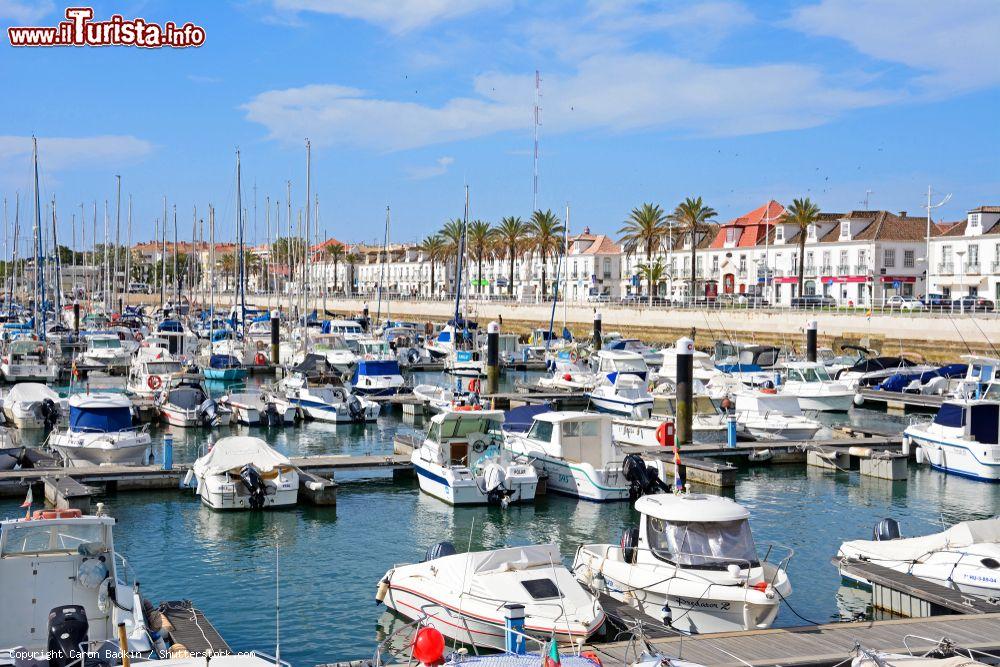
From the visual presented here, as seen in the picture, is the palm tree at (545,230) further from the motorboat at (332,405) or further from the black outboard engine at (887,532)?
the black outboard engine at (887,532)

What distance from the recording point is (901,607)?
62.6 ft

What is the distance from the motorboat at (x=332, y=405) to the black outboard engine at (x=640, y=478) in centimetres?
1831

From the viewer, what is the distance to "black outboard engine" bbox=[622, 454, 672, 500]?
28.5m

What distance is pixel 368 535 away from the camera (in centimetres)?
2600

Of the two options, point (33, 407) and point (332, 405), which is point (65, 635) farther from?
point (332, 405)

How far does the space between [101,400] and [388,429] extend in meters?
13.2

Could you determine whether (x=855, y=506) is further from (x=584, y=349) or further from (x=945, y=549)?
(x=584, y=349)

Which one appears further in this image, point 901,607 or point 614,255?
point 614,255

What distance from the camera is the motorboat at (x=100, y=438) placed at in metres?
32.2

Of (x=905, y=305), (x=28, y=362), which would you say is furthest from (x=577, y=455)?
(x=905, y=305)

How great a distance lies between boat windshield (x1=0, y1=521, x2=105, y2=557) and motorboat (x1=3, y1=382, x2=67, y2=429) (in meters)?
29.0

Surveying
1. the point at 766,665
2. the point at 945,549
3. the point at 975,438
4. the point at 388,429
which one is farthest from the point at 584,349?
the point at 766,665

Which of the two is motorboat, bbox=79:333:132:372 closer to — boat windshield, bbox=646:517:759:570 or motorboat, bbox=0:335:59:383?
motorboat, bbox=0:335:59:383

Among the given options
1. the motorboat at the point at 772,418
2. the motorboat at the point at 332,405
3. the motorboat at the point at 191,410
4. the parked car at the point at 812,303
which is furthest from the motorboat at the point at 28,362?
the parked car at the point at 812,303
